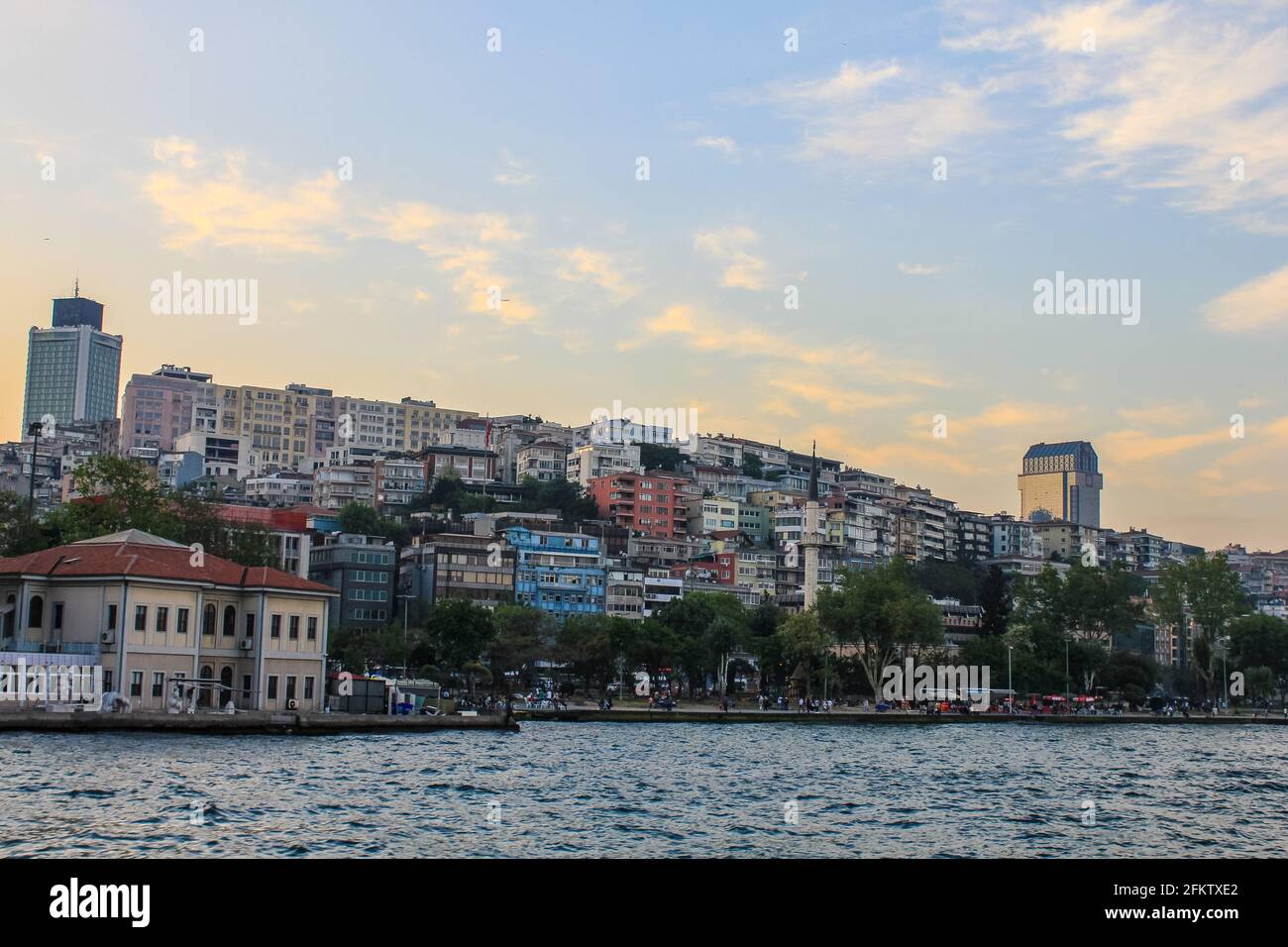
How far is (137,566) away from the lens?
49.8 m

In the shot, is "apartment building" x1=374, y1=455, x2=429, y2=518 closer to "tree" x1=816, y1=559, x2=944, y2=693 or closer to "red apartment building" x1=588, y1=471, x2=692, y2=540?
"red apartment building" x1=588, y1=471, x2=692, y2=540

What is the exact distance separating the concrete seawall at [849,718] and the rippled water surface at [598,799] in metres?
15.9

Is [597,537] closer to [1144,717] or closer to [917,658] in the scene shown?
[917,658]

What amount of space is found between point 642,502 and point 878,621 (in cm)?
5875

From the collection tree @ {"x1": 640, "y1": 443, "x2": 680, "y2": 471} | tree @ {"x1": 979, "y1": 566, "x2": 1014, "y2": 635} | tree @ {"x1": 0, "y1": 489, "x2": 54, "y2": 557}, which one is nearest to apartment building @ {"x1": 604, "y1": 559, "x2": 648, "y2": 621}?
tree @ {"x1": 979, "y1": 566, "x2": 1014, "y2": 635}

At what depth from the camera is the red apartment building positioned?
144250 mm

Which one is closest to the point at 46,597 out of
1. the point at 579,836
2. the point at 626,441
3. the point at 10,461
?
the point at 579,836

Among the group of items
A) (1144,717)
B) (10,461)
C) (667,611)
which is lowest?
(1144,717)

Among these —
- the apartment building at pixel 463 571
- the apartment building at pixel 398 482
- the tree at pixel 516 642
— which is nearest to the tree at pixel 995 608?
the apartment building at pixel 463 571

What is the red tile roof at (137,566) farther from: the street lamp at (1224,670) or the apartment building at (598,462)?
the apartment building at (598,462)

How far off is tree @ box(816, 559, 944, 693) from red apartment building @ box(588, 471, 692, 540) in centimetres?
5263

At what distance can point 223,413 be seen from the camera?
19200 cm

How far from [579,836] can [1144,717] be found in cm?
8129

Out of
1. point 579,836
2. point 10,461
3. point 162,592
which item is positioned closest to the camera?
point 579,836
